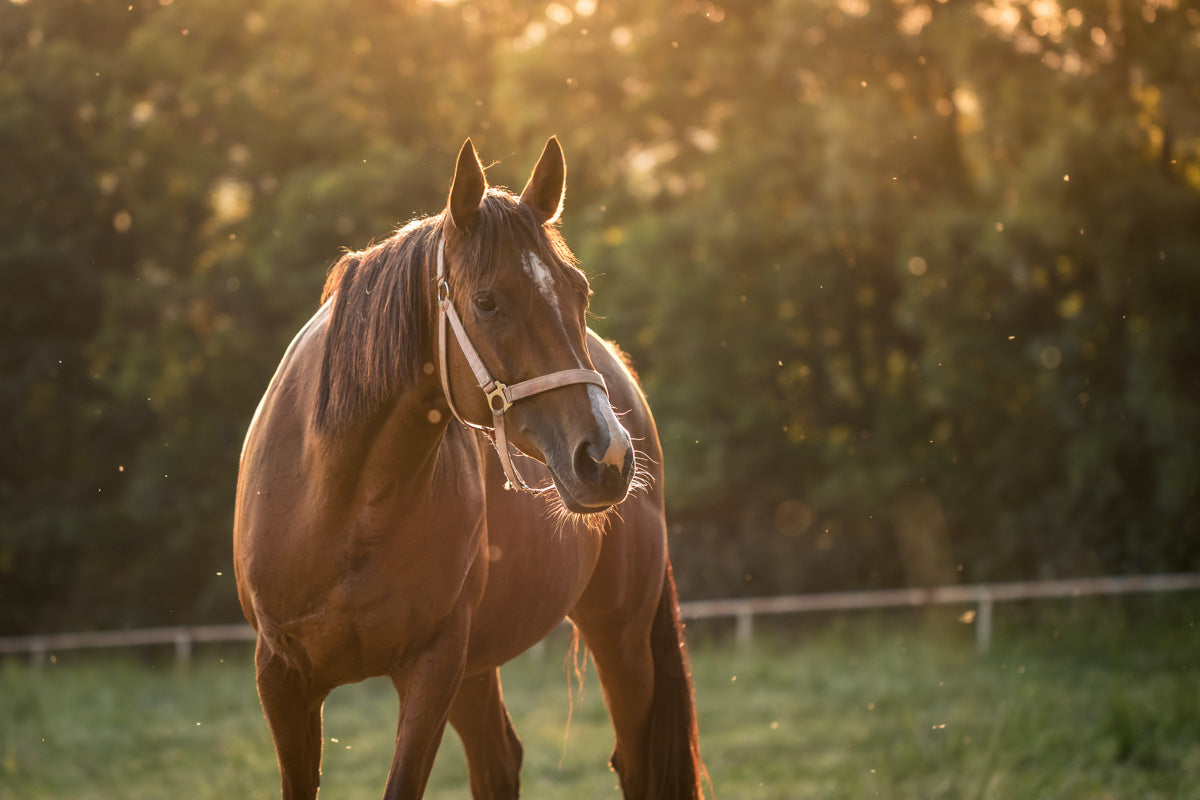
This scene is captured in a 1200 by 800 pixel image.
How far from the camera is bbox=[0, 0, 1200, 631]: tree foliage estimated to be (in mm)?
12656

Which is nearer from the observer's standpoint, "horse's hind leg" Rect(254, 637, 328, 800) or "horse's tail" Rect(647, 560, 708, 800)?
"horse's hind leg" Rect(254, 637, 328, 800)

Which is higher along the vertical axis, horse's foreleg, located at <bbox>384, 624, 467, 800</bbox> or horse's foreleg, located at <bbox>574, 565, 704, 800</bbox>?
horse's foreleg, located at <bbox>384, 624, 467, 800</bbox>

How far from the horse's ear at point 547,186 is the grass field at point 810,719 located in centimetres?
283

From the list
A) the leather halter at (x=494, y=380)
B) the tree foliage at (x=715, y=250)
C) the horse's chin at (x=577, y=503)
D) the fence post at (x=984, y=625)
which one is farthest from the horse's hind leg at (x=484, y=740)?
the tree foliage at (x=715, y=250)

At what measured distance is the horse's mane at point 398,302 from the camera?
276 centimetres

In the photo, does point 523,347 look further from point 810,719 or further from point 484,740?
point 810,719

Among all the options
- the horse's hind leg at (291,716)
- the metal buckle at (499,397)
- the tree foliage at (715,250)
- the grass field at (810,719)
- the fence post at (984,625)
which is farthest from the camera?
the tree foliage at (715,250)

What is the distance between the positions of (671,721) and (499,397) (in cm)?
216

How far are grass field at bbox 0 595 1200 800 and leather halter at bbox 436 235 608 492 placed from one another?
270 cm

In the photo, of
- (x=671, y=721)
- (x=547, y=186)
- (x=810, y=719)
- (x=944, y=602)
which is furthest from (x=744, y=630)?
(x=547, y=186)

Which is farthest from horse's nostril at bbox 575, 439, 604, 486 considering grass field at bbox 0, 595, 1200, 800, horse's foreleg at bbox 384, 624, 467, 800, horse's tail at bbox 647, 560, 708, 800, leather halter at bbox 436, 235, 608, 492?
Answer: grass field at bbox 0, 595, 1200, 800

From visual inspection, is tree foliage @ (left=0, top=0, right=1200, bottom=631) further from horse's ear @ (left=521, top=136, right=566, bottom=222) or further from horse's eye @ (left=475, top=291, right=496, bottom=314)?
horse's eye @ (left=475, top=291, right=496, bottom=314)

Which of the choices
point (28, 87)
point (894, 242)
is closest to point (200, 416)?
point (28, 87)

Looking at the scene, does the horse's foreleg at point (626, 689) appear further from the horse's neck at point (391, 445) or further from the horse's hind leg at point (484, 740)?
the horse's neck at point (391, 445)
